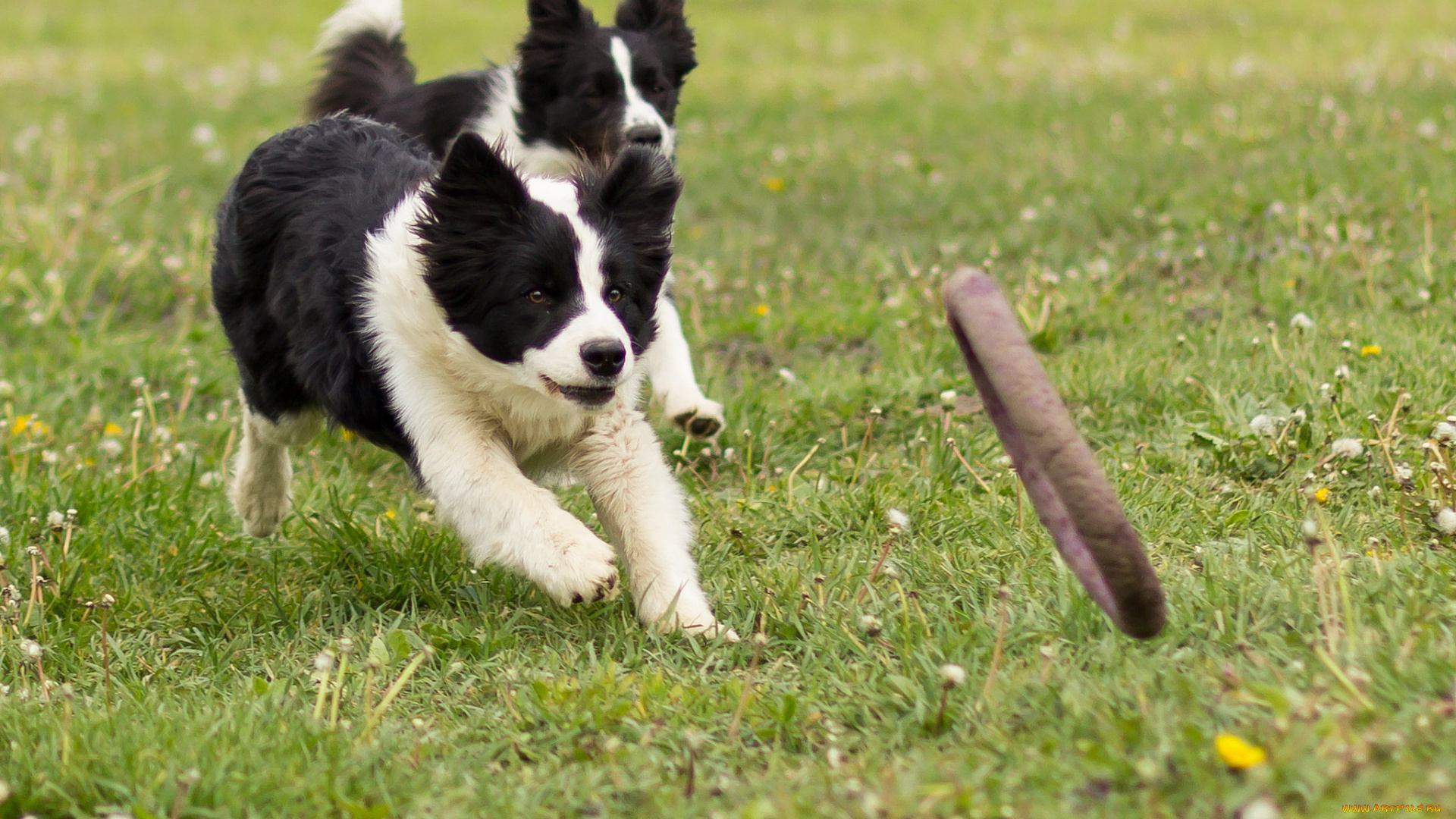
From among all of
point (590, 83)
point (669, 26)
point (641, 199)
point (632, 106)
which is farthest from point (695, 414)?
point (669, 26)

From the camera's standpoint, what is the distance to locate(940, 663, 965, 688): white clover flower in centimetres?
243

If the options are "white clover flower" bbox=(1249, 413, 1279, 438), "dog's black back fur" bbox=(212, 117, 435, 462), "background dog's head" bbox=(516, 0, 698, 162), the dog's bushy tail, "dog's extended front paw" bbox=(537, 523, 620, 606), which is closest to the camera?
"dog's extended front paw" bbox=(537, 523, 620, 606)

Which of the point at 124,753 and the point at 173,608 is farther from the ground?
the point at 124,753

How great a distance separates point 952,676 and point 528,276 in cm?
142

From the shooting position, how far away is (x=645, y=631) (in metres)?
3.14

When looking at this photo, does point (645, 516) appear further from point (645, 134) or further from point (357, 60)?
point (357, 60)

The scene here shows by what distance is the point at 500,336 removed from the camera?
10.6ft

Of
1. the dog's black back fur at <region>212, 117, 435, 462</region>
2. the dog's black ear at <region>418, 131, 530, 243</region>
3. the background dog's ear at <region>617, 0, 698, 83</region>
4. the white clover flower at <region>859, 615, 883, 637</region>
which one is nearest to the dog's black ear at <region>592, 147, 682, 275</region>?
the dog's black ear at <region>418, 131, 530, 243</region>

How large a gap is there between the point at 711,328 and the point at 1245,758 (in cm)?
368

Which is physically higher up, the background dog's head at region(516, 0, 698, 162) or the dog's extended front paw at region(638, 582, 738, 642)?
the background dog's head at region(516, 0, 698, 162)

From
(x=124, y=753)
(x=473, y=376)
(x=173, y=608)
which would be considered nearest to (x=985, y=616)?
(x=473, y=376)

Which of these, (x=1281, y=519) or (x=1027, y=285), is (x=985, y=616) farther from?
(x=1027, y=285)

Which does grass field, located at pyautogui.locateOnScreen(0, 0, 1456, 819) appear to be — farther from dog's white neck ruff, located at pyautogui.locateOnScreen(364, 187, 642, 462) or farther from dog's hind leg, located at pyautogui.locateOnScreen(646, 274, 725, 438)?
dog's white neck ruff, located at pyautogui.locateOnScreen(364, 187, 642, 462)

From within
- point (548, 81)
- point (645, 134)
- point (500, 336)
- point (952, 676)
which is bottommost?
point (952, 676)
